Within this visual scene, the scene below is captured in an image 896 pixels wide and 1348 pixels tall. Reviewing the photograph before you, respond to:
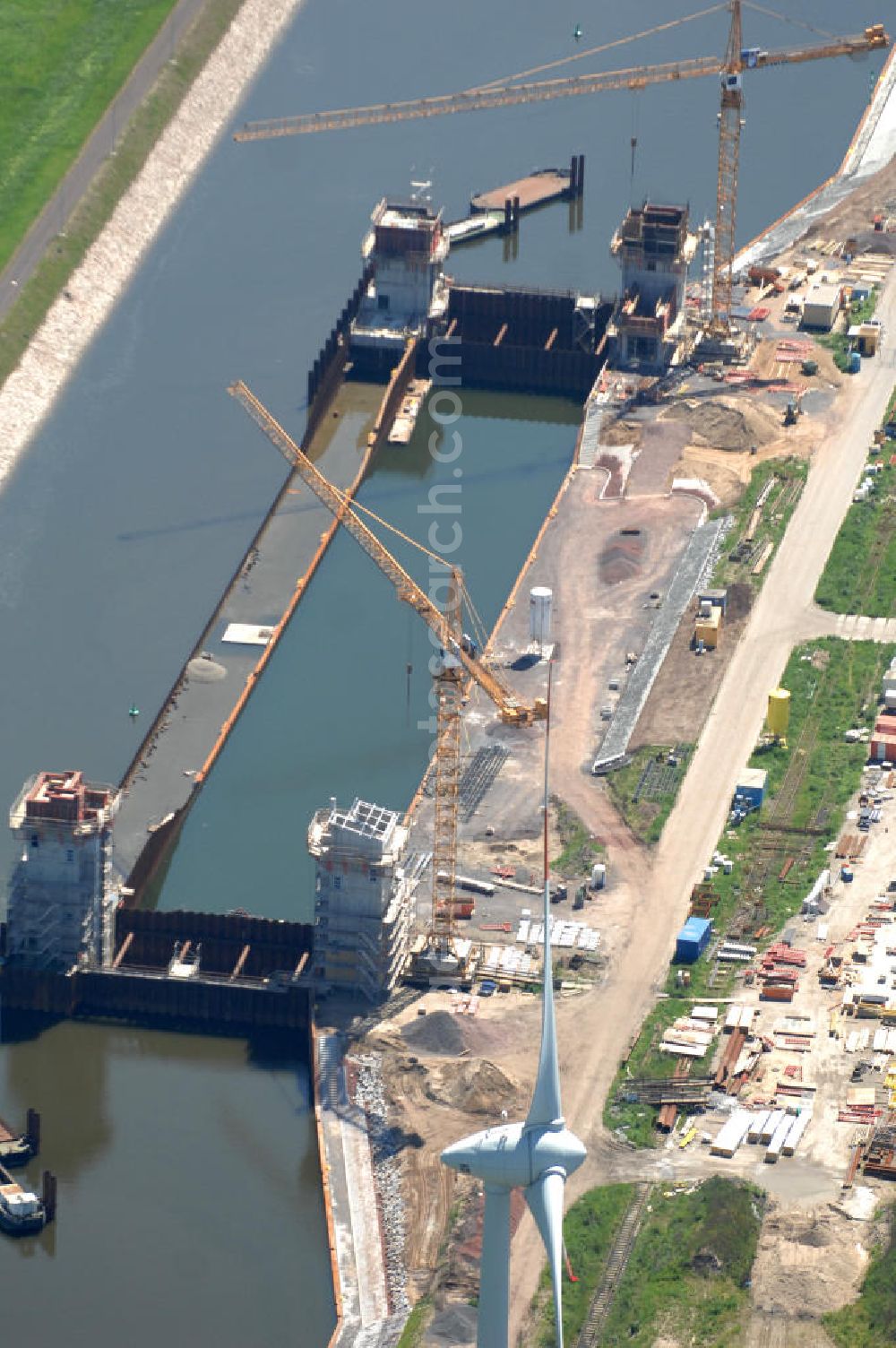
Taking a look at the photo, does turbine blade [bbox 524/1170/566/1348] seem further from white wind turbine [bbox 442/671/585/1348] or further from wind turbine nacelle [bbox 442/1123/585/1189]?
wind turbine nacelle [bbox 442/1123/585/1189]

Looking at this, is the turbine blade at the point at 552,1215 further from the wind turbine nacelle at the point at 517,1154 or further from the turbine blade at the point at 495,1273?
the turbine blade at the point at 495,1273

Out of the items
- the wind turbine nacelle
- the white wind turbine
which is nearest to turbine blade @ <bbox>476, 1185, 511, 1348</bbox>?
the white wind turbine

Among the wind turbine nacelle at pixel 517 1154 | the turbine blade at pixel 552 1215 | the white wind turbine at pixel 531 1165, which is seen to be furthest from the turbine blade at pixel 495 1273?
the turbine blade at pixel 552 1215

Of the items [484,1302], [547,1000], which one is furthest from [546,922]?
[484,1302]

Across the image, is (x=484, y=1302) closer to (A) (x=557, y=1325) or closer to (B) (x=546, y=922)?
(A) (x=557, y=1325)

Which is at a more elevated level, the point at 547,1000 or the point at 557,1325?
the point at 547,1000

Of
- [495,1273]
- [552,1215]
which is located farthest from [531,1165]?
[495,1273]
